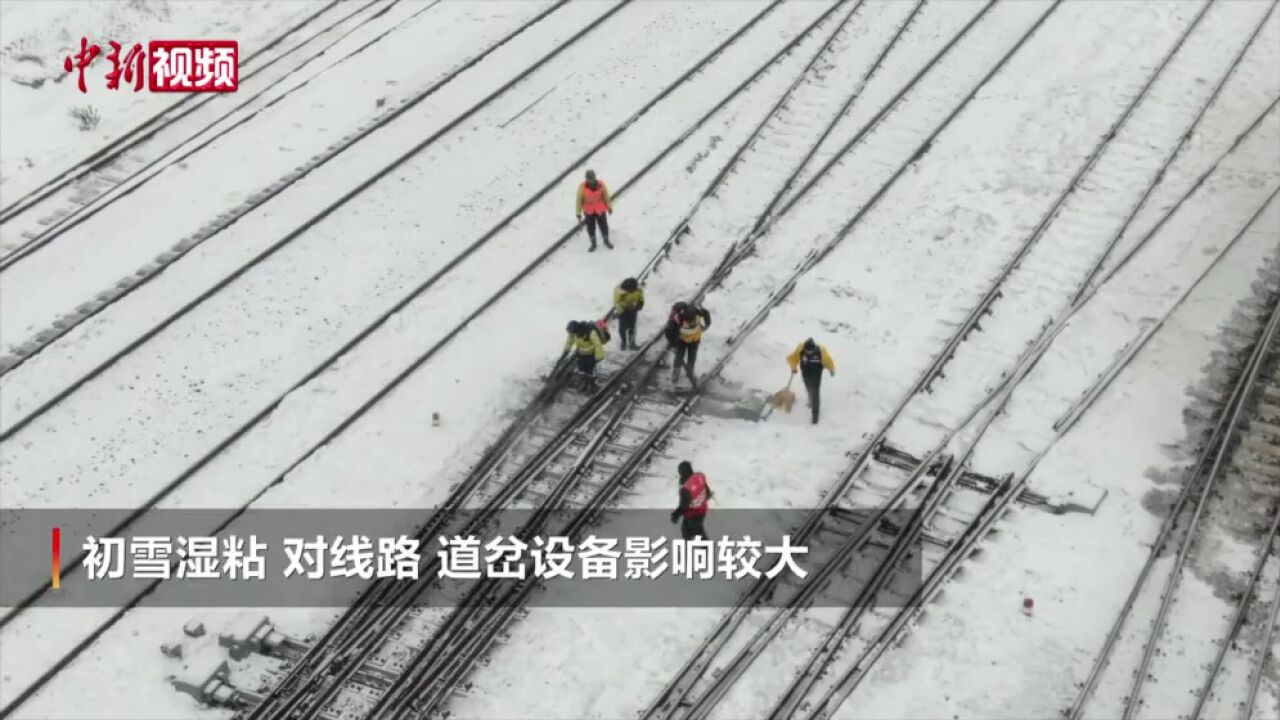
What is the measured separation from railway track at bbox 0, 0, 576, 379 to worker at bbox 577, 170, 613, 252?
4239 mm

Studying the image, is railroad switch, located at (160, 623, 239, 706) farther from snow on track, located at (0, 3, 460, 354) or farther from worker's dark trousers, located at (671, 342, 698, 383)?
snow on track, located at (0, 3, 460, 354)

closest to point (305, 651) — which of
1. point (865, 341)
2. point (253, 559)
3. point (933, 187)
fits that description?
point (253, 559)

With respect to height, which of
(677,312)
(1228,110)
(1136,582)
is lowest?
(1136,582)

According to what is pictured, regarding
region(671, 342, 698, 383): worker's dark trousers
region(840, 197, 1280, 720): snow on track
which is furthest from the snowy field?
region(671, 342, 698, 383): worker's dark trousers

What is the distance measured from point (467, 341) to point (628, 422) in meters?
2.99

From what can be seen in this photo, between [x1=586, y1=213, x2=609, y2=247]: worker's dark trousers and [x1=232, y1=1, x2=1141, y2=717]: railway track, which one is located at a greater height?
[x1=586, y1=213, x2=609, y2=247]: worker's dark trousers

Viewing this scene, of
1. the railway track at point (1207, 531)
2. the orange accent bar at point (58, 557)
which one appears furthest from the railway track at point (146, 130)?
the railway track at point (1207, 531)

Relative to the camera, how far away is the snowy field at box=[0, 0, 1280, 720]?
56.1 feet

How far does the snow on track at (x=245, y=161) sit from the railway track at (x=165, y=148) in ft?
0.36

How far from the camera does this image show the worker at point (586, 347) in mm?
19953

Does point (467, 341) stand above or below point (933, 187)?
below

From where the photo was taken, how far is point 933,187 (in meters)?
25.2

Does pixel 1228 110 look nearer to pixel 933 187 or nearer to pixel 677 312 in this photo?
pixel 933 187

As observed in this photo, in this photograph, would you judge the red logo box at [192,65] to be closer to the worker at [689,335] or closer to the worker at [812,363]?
the worker at [689,335]
